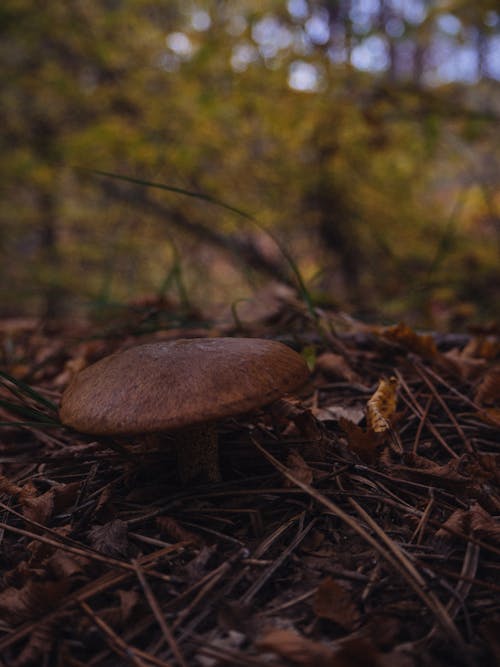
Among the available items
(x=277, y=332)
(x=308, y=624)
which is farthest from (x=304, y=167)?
(x=308, y=624)

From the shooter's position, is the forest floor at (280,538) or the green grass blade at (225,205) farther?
the green grass blade at (225,205)

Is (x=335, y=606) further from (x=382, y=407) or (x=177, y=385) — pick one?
(x=382, y=407)

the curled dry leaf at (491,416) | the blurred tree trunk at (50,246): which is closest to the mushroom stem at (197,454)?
the curled dry leaf at (491,416)

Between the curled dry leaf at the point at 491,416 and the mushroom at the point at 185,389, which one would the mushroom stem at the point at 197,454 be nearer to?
the mushroom at the point at 185,389

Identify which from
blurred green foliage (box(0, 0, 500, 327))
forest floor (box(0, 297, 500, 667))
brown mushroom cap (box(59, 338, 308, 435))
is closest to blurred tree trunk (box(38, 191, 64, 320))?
blurred green foliage (box(0, 0, 500, 327))

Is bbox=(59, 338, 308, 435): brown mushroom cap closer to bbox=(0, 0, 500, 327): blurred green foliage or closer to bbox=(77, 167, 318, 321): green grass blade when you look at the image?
bbox=(77, 167, 318, 321): green grass blade

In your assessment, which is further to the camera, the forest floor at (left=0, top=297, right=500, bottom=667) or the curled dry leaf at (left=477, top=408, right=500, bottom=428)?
the curled dry leaf at (left=477, top=408, right=500, bottom=428)

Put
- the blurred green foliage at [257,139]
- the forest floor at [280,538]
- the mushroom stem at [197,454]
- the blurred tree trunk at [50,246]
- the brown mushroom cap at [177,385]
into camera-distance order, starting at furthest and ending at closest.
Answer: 1. the blurred tree trunk at [50,246]
2. the blurred green foliage at [257,139]
3. the mushroom stem at [197,454]
4. the brown mushroom cap at [177,385]
5. the forest floor at [280,538]
